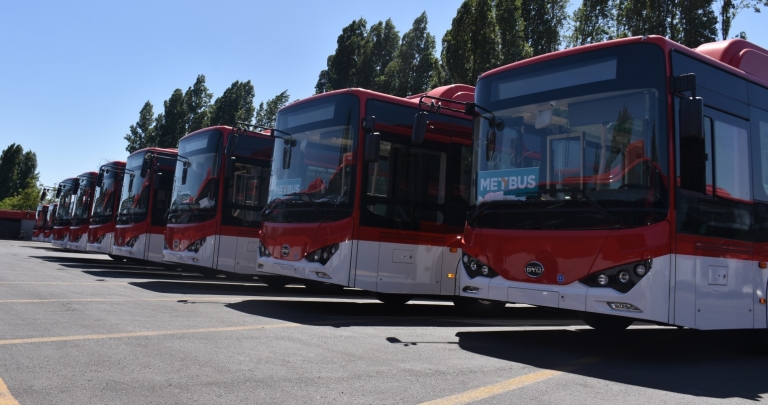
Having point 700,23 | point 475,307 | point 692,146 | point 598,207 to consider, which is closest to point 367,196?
point 475,307

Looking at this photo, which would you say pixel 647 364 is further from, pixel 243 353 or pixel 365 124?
pixel 365 124

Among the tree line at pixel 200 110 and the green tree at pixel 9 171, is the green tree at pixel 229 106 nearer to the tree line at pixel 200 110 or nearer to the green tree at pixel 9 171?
the tree line at pixel 200 110

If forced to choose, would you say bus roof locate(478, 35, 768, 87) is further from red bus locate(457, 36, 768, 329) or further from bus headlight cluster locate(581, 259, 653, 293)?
bus headlight cluster locate(581, 259, 653, 293)

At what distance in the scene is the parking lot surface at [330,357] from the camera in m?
5.05

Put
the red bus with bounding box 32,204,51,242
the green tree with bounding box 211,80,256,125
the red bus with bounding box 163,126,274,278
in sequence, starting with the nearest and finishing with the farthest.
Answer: the red bus with bounding box 163,126,274,278 < the red bus with bounding box 32,204,51,242 < the green tree with bounding box 211,80,256,125

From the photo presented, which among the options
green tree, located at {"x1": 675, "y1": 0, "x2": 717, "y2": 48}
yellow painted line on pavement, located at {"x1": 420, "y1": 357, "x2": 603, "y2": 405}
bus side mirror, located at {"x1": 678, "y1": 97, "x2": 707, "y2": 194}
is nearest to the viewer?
yellow painted line on pavement, located at {"x1": 420, "y1": 357, "x2": 603, "y2": 405}

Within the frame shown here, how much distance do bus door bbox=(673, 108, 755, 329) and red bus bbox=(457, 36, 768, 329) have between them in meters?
0.02

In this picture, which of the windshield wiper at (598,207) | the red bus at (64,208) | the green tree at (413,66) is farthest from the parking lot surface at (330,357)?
the green tree at (413,66)

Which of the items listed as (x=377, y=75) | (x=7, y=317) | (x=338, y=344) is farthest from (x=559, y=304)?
(x=377, y=75)

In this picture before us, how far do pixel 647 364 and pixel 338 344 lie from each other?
10.5ft

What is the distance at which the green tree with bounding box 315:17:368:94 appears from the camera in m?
43.5

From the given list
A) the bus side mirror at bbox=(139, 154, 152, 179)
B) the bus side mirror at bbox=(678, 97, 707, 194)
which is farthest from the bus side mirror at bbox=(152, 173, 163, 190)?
the bus side mirror at bbox=(678, 97, 707, 194)

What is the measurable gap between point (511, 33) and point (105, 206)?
20.5 m

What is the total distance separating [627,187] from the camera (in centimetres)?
703
